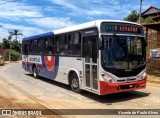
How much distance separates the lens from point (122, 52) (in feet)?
34.1

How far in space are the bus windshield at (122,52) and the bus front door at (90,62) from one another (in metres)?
0.46

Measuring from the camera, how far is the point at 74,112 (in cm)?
878

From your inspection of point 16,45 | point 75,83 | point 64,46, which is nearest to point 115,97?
point 75,83

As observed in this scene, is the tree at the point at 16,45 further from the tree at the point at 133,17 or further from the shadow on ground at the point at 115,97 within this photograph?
the shadow on ground at the point at 115,97

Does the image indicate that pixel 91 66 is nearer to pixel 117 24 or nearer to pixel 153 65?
pixel 117 24

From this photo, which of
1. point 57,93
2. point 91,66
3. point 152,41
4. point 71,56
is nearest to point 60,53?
point 71,56

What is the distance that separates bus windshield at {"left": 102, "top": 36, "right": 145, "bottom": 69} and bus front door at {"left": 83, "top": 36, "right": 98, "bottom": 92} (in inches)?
18.3

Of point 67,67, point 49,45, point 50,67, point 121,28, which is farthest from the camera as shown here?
point 50,67

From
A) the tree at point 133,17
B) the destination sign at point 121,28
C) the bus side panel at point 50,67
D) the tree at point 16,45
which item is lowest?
the bus side panel at point 50,67

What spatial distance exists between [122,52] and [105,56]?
0.77m

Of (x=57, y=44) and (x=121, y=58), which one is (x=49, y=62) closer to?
(x=57, y=44)

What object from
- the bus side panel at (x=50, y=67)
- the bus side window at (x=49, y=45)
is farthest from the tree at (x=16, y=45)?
the bus side window at (x=49, y=45)

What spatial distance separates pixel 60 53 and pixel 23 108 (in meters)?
5.02

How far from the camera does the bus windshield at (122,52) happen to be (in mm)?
10102
